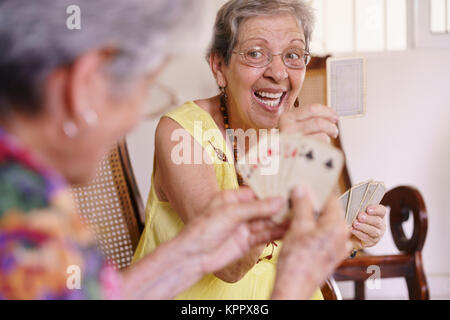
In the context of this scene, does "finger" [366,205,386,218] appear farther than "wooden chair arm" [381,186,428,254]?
No

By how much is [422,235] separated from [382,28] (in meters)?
1.12

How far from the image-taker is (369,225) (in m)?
1.27

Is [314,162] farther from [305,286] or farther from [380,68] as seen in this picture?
[380,68]

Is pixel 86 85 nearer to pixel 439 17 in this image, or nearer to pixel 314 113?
pixel 314 113

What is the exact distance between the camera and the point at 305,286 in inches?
24.0

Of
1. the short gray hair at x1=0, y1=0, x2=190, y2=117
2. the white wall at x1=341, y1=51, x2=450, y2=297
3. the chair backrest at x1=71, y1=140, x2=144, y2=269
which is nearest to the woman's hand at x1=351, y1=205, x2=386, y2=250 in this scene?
the chair backrest at x1=71, y1=140, x2=144, y2=269

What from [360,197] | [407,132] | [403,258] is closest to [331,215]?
[360,197]

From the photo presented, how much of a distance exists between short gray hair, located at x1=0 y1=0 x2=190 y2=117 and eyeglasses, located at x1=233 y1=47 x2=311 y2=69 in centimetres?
69

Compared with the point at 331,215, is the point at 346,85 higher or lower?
higher

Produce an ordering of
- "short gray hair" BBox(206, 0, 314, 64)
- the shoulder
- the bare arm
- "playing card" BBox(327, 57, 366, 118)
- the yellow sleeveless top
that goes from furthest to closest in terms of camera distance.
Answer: "playing card" BBox(327, 57, 366, 118) → "short gray hair" BBox(206, 0, 314, 64) → the yellow sleeveless top → the bare arm → the shoulder

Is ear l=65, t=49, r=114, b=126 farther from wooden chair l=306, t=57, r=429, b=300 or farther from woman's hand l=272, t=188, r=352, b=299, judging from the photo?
wooden chair l=306, t=57, r=429, b=300

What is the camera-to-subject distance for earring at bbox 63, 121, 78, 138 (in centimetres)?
57

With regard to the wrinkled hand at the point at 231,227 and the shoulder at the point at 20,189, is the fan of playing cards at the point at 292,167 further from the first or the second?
the shoulder at the point at 20,189

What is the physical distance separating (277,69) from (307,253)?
76 centimetres
